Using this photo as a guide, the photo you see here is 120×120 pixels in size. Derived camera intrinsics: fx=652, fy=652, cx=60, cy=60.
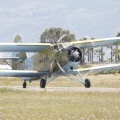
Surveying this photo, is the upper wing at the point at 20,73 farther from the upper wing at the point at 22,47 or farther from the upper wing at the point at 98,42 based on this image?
the upper wing at the point at 98,42

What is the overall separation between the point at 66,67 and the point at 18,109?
21165 mm

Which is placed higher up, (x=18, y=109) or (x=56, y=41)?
(x=56, y=41)

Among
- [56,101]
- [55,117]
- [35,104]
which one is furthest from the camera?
[56,101]

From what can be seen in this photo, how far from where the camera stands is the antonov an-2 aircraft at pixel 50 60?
3950 cm

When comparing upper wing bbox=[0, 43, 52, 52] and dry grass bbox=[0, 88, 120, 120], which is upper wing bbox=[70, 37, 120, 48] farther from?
dry grass bbox=[0, 88, 120, 120]

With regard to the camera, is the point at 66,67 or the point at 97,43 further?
the point at 97,43

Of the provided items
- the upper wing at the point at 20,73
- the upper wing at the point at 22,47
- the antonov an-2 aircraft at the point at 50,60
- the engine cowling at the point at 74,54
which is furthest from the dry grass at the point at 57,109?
the upper wing at the point at 22,47

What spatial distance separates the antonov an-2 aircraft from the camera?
3950 cm

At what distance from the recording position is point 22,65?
45500 millimetres

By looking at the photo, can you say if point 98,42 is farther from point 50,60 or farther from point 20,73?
point 20,73

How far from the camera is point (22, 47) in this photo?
42.4 meters

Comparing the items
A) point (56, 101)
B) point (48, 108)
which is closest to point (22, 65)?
point (56, 101)

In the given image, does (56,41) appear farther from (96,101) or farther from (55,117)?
(55,117)

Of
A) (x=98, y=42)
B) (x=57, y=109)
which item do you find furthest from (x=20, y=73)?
(x=57, y=109)
